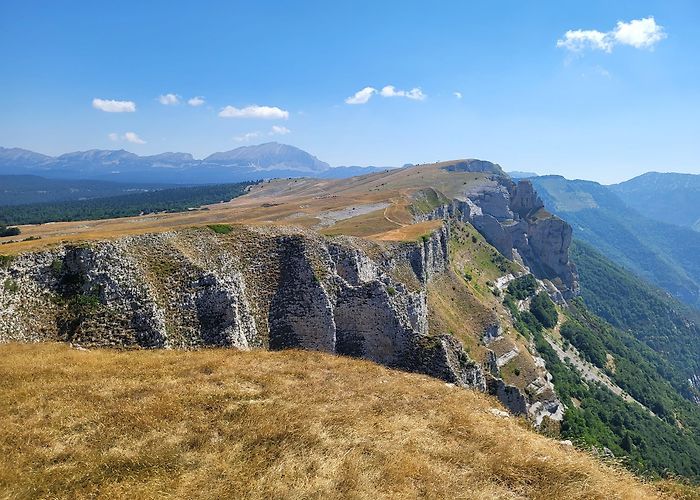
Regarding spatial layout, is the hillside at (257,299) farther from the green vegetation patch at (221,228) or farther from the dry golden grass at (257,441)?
the dry golden grass at (257,441)

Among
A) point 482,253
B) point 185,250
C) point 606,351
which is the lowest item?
point 606,351

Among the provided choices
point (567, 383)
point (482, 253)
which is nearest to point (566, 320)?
point (482, 253)

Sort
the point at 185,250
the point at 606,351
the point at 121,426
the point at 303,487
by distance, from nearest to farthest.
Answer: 1. the point at 303,487
2. the point at 121,426
3. the point at 185,250
4. the point at 606,351

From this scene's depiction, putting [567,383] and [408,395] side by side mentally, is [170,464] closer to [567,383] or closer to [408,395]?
[408,395]

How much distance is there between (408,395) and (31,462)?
14565 mm

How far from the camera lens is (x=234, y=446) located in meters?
14.8

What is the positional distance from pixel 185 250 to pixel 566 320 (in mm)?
151927

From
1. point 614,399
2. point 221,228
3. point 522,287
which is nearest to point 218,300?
point 221,228

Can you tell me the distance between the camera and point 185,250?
37.1 m

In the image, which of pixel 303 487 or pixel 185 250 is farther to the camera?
pixel 185 250

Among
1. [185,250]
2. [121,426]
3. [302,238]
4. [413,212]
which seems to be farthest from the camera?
[413,212]

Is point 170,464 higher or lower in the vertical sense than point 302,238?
lower

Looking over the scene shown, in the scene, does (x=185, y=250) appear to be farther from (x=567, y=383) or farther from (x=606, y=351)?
(x=606, y=351)

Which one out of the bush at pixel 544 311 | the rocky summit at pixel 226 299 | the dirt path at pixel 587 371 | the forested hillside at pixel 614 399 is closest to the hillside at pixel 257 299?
the rocky summit at pixel 226 299
